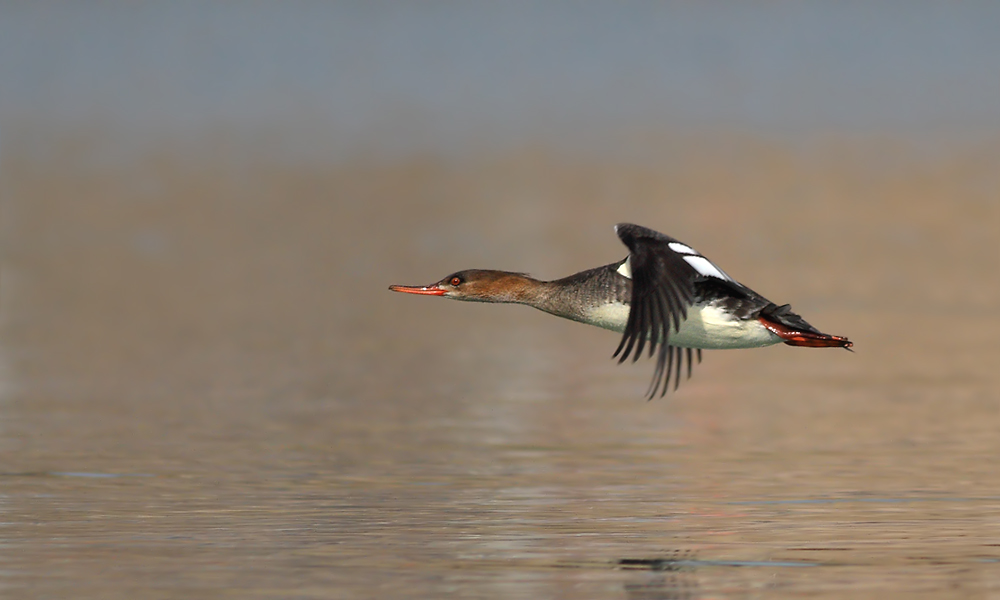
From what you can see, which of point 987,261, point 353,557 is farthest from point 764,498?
point 987,261

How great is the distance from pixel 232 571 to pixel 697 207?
27.6 metres

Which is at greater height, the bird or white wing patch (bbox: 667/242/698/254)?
white wing patch (bbox: 667/242/698/254)

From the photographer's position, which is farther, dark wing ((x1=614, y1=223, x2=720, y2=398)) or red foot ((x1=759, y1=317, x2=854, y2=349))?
red foot ((x1=759, y1=317, x2=854, y2=349))

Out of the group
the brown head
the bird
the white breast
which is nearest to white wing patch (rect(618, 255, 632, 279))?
the bird

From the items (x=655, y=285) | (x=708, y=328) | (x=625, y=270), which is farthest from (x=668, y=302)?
(x=625, y=270)

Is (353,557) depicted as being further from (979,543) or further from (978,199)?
(978,199)

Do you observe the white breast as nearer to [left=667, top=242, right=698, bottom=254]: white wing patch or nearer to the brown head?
[left=667, top=242, right=698, bottom=254]: white wing patch

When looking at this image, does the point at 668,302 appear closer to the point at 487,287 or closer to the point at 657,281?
the point at 657,281

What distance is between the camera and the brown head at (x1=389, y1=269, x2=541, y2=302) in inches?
488

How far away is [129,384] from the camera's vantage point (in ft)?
55.6

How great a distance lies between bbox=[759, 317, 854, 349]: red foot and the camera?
37.6 ft

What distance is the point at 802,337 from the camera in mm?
11500

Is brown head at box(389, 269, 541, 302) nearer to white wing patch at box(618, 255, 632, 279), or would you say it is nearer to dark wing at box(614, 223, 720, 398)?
white wing patch at box(618, 255, 632, 279)

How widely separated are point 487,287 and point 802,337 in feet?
7.46
